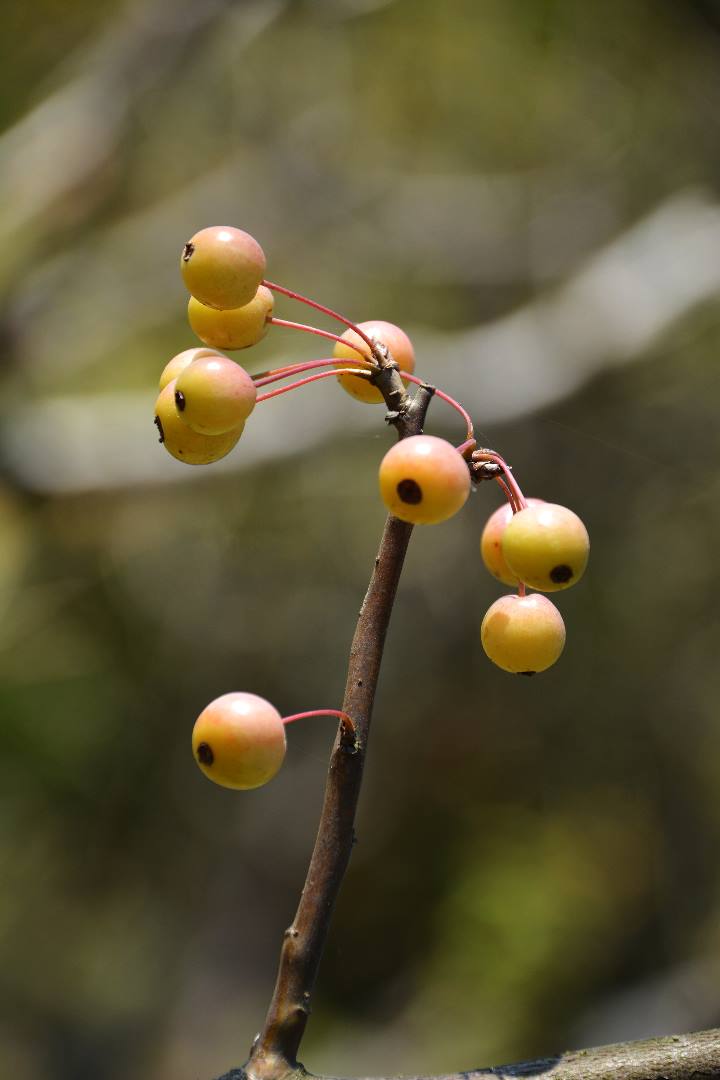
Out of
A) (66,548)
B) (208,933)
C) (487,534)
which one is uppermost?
(66,548)

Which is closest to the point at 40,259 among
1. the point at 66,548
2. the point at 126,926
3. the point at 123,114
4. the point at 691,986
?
the point at 123,114

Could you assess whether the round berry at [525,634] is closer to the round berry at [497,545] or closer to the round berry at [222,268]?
the round berry at [497,545]

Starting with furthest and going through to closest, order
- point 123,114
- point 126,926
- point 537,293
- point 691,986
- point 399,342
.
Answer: point 537,293
point 126,926
point 123,114
point 691,986
point 399,342

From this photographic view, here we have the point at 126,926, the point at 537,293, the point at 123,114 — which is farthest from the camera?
the point at 537,293

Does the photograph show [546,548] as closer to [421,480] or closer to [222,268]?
[421,480]

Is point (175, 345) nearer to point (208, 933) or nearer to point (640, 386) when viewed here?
point (640, 386)

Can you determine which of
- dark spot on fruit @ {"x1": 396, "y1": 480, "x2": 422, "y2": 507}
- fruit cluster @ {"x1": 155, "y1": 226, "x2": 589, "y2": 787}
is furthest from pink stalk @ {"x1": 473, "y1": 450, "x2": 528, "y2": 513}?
dark spot on fruit @ {"x1": 396, "y1": 480, "x2": 422, "y2": 507}

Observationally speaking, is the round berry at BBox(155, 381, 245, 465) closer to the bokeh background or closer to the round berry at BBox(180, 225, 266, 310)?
the round berry at BBox(180, 225, 266, 310)
